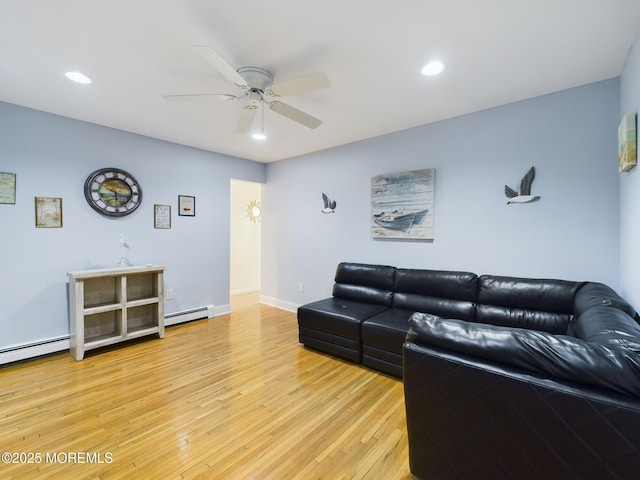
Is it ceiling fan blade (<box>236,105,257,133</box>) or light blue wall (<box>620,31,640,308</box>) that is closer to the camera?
light blue wall (<box>620,31,640,308</box>)

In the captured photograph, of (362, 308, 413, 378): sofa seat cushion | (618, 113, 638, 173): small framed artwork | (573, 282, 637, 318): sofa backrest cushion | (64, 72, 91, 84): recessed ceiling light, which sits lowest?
(362, 308, 413, 378): sofa seat cushion

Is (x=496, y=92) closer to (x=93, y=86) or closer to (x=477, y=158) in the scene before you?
(x=477, y=158)

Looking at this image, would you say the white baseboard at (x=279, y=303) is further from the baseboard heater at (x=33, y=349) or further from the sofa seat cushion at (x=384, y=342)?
the baseboard heater at (x=33, y=349)

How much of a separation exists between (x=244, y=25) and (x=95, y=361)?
3425 millimetres

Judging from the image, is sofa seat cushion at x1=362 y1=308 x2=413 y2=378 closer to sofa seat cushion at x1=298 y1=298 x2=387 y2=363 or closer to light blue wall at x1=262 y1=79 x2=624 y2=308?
sofa seat cushion at x1=298 y1=298 x2=387 y2=363

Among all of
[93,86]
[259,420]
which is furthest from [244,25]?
[259,420]

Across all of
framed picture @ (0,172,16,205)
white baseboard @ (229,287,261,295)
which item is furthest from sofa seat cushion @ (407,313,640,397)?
white baseboard @ (229,287,261,295)

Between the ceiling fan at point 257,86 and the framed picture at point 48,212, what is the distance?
2.08 metres

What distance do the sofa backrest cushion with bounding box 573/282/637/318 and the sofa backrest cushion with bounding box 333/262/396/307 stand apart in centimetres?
166

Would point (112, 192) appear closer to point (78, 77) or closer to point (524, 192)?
point (78, 77)

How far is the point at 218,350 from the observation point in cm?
328

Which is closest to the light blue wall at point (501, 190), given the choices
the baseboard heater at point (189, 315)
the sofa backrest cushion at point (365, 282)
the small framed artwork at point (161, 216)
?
the sofa backrest cushion at point (365, 282)

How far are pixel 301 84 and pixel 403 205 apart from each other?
6.87 ft

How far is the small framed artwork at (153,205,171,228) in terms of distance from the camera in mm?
3971
